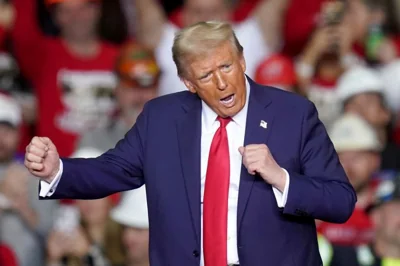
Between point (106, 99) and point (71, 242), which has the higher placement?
point (106, 99)

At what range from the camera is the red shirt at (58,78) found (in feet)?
23.9

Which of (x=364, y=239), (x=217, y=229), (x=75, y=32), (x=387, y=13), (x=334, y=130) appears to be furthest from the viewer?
(x=387, y=13)

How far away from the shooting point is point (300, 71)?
25.0 feet

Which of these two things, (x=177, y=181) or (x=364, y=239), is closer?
(x=177, y=181)

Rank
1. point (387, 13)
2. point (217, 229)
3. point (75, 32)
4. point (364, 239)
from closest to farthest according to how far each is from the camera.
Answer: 1. point (217, 229)
2. point (364, 239)
3. point (75, 32)
4. point (387, 13)

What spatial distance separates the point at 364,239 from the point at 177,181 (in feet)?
7.37

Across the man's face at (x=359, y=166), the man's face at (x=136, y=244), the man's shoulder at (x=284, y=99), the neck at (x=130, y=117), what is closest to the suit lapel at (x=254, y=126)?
the man's shoulder at (x=284, y=99)

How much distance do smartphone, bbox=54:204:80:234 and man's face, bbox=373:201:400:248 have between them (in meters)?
1.62

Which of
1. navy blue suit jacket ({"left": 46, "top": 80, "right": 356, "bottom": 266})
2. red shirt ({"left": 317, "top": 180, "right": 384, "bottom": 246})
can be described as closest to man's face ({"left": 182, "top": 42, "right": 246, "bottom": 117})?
navy blue suit jacket ({"left": 46, "top": 80, "right": 356, "bottom": 266})

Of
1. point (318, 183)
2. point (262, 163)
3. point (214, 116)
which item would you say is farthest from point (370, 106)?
point (262, 163)

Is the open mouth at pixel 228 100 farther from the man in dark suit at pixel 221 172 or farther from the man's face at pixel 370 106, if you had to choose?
the man's face at pixel 370 106

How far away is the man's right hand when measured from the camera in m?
4.14

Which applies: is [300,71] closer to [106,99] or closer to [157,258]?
[106,99]

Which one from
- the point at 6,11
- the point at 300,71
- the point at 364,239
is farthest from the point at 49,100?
the point at 364,239
